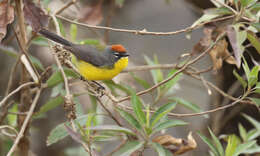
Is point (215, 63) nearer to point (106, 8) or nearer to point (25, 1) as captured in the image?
point (25, 1)

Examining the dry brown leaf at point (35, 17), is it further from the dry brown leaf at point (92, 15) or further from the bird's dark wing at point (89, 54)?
the dry brown leaf at point (92, 15)

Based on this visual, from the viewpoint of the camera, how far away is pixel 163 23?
5512mm

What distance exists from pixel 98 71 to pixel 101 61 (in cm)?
13

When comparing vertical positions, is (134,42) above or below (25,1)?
below

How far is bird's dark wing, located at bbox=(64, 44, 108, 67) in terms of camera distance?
266 cm

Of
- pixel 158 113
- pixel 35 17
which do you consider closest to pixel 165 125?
pixel 158 113

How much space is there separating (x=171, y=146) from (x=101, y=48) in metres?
1.17

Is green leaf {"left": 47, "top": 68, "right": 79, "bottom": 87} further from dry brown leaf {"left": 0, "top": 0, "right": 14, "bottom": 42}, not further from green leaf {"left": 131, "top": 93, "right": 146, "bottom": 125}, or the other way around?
green leaf {"left": 131, "top": 93, "right": 146, "bottom": 125}

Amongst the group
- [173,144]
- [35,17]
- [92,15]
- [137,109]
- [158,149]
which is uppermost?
[35,17]

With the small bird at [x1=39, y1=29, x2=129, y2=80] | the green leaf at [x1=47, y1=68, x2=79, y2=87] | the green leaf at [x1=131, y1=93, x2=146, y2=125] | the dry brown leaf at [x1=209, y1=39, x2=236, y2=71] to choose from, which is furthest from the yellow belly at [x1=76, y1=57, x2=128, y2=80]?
the green leaf at [x1=131, y1=93, x2=146, y2=125]

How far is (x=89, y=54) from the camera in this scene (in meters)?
2.80

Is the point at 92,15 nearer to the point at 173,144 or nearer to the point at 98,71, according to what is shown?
the point at 98,71

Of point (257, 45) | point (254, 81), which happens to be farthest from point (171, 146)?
point (257, 45)

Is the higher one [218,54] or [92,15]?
[92,15]
